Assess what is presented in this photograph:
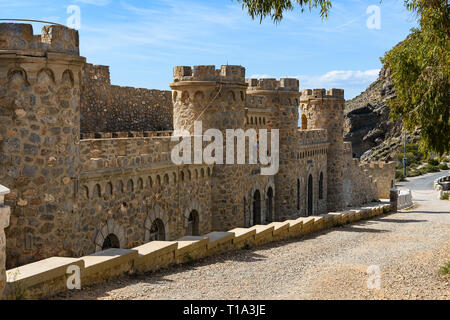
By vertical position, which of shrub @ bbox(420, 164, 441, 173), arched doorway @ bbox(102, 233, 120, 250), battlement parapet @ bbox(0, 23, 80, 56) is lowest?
shrub @ bbox(420, 164, 441, 173)

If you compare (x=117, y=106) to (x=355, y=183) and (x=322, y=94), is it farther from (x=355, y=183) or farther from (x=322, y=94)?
(x=355, y=183)

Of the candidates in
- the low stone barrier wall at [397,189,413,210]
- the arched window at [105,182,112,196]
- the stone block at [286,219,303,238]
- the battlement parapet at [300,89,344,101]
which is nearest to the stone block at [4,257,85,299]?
the arched window at [105,182,112,196]

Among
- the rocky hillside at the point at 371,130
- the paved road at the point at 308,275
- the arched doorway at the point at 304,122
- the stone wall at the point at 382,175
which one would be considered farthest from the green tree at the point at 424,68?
the rocky hillside at the point at 371,130

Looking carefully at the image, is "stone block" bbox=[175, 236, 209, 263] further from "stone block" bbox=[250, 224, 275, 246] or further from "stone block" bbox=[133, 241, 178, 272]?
"stone block" bbox=[250, 224, 275, 246]

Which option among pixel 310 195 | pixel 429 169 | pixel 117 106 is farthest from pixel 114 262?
pixel 429 169

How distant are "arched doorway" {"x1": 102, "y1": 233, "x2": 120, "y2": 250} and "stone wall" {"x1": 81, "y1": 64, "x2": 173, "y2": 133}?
902cm

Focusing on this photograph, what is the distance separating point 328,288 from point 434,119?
7.69 m

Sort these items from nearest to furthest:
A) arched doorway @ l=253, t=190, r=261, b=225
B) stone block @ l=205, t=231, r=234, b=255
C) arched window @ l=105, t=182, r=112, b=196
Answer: stone block @ l=205, t=231, r=234, b=255 < arched window @ l=105, t=182, r=112, b=196 < arched doorway @ l=253, t=190, r=261, b=225

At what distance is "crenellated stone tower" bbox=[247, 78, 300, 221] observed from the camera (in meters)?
23.5

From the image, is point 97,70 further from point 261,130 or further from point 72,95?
point 72,95

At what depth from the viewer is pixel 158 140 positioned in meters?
14.9

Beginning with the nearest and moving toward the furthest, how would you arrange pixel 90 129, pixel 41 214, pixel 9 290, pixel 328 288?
1. pixel 9 290
2. pixel 328 288
3. pixel 41 214
4. pixel 90 129

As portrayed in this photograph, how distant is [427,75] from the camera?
14.1 metres
